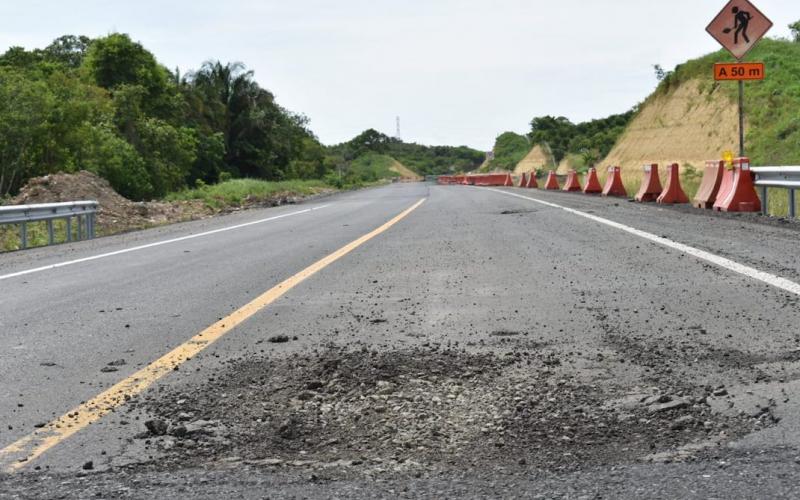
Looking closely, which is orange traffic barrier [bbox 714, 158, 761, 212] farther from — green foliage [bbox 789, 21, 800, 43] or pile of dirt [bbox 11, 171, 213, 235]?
green foliage [bbox 789, 21, 800, 43]

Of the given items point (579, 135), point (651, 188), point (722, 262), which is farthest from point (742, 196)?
point (579, 135)

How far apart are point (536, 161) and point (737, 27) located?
335 feet

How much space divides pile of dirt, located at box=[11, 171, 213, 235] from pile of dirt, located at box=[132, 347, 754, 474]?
61.1 ft

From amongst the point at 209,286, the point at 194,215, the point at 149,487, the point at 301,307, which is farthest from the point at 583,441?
the point at 194,215

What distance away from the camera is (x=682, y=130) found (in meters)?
54.3

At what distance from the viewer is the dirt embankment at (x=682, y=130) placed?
5022 cm

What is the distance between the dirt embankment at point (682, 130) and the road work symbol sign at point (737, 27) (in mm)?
31373

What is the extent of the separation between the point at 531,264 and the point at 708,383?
464cm

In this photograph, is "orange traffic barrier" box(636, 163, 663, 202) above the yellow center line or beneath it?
above

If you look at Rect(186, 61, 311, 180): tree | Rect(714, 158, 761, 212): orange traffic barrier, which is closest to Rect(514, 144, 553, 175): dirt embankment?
Rect(186, 61, 311, 180): tree

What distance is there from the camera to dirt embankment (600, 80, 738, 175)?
5022 centimetres

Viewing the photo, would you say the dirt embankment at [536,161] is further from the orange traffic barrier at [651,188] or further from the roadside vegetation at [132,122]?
the orange traffic barrier at [651,188]

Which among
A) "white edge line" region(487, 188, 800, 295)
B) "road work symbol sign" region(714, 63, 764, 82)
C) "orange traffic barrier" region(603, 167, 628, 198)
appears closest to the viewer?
"white edge line" region(487, 188, 800, 295)

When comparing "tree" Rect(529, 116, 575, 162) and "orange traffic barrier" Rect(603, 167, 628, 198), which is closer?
"orange traffic barrier" Rect(603, 167, 628, 198)
